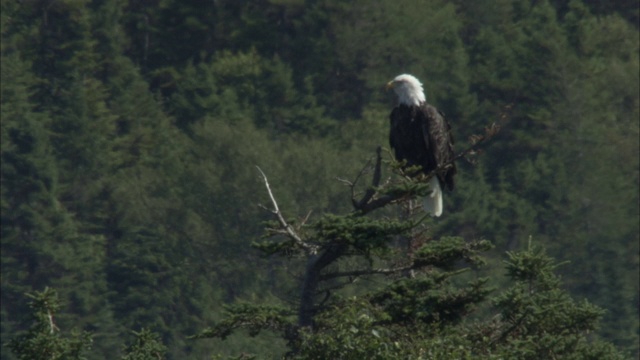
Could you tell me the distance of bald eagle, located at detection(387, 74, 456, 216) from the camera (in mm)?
13461

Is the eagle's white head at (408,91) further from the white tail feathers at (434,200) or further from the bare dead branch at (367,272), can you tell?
the bare dead branch at (367,272)

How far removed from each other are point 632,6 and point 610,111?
17.5 feet

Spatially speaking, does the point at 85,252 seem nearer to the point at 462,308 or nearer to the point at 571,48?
the point at 571,48

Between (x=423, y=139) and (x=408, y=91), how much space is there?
1.92ft

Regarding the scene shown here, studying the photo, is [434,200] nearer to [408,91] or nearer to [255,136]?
[408,91]

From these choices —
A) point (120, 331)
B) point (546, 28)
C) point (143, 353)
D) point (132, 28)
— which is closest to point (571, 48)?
point (546, 28)

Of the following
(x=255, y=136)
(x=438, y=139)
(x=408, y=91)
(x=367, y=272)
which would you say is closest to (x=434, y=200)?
(x=438, y=139)

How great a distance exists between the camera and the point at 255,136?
142 ft

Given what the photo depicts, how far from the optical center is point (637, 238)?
43.1 metres

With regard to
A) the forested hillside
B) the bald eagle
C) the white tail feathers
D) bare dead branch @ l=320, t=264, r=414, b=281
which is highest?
bare dead branch @ l=320, t=264, r=414, b=281

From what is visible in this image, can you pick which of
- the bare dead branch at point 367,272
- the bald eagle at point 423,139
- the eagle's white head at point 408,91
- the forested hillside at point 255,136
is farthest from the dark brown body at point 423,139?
the forested hillside at point 255,136

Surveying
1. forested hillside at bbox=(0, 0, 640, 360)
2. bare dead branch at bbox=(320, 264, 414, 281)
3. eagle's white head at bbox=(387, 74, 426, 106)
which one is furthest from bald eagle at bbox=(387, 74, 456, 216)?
forested hillside at bbox=(0, 0, 640, 360)

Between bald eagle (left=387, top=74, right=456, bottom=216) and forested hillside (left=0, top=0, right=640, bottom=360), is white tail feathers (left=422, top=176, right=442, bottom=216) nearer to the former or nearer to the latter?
bald eagle (left=387, top=74, right=456, bottom=216)

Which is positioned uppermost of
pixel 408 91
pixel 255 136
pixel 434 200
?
pixel 408 91
